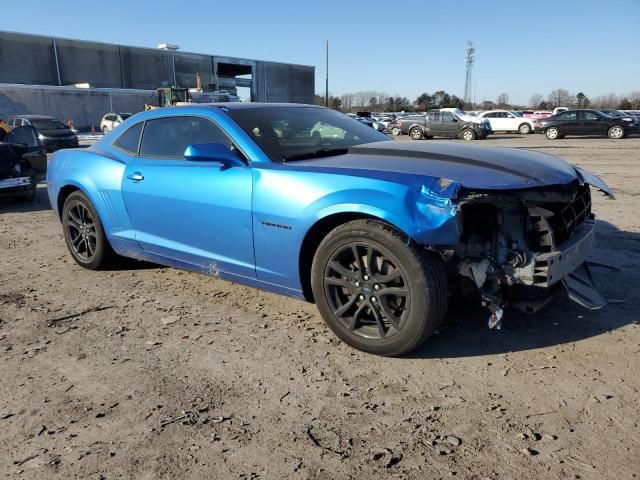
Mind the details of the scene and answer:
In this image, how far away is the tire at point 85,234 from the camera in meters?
4.82

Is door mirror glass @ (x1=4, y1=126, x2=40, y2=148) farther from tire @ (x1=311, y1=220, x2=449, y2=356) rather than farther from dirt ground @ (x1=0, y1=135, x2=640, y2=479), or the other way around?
tire @ (x1=311, y1=220, x2=449, y2=356)

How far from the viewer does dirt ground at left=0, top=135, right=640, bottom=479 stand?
2.25 metres

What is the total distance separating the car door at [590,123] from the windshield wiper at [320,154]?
1007 inches

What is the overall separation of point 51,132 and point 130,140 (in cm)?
1972

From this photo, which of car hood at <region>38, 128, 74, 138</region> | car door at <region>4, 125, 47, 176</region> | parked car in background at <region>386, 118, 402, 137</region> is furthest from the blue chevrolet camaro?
parked car in background at <region>386, 118, 402, 137</region>

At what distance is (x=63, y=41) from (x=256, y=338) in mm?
55236

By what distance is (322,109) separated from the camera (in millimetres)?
4684

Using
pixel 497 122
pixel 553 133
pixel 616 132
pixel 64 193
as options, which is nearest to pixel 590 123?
pixel 616 132

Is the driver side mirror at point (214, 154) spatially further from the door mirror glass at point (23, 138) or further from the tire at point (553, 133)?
the tire at point (553, 133)

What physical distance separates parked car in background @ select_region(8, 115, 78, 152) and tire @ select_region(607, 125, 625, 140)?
965 inches

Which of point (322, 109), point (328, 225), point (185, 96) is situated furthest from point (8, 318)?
point (185, 96)

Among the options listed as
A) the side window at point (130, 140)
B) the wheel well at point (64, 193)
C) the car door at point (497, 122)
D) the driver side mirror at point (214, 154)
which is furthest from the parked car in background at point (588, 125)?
the driver side mirror at point (214, 154)

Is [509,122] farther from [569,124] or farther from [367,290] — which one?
[367,290]

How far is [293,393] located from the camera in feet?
9.25
